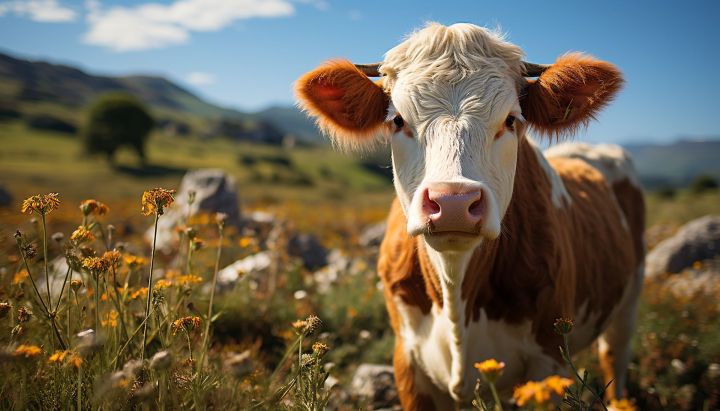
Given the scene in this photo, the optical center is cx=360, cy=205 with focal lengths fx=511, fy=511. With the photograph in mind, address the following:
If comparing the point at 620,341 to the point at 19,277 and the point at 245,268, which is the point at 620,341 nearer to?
the point at 245,268

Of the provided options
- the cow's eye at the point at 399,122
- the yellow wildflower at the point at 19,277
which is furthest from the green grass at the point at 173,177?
the cow's eye at the point at 399,122

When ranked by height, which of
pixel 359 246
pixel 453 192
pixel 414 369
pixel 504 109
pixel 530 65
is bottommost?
pixel 359 246

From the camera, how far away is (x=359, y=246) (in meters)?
11.0

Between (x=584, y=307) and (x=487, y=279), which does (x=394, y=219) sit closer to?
(x=487, y=279)

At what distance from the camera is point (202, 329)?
11.2ft

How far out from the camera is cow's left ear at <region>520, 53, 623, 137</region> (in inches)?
114

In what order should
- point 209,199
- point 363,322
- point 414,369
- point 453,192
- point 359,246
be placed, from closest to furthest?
point 453,192 → point 414,369 → point 363,322 → point 209,199 → point 359,246

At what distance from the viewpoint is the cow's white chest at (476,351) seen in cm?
309

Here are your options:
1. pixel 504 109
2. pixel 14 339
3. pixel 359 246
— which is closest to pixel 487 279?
pixel 504 109

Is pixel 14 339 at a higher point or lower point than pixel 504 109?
lower

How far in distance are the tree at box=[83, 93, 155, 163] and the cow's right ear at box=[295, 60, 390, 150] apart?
6548 centimetres

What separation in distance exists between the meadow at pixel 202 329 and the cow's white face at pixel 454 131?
2.45ft

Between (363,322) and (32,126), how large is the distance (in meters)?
87.5

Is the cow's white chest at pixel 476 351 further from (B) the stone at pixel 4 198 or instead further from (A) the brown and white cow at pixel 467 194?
(B) the stone at pixel 4 198
